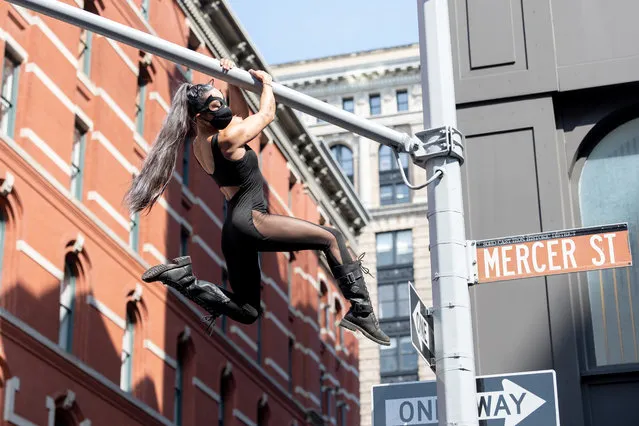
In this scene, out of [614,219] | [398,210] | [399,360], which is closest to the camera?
[614,219]

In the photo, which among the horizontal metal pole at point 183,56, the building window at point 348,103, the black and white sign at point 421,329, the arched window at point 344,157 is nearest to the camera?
the horizontal metal pole at point 183,56

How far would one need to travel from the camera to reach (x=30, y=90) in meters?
29.1

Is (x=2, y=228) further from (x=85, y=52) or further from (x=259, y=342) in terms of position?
(x=259, y=342)

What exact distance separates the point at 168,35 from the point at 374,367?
152ft

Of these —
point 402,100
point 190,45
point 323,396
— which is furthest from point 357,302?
point 402,100

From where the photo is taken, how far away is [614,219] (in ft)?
49.2

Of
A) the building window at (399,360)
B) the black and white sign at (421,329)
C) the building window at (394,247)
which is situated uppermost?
the building window at (394,247)

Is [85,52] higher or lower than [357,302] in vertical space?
higher

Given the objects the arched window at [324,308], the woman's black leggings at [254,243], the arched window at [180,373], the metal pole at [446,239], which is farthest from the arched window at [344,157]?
the woman's black leggings at [254,243]

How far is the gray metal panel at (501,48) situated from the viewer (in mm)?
15531

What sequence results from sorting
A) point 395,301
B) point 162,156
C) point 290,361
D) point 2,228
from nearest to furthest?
point 162,156 < point 2,228 < point 290,361 < point 395,301

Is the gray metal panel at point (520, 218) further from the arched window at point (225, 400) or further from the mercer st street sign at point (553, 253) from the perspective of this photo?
the arched window at point (225, 400)

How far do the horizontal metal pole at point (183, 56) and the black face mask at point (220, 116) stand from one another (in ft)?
1.63

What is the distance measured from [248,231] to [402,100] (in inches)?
3091
